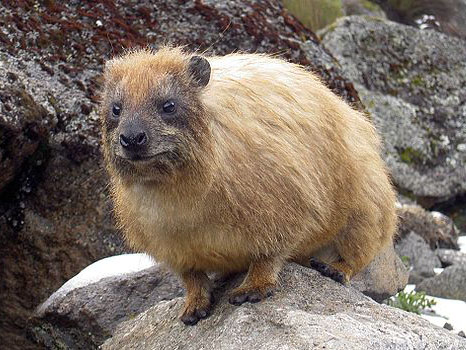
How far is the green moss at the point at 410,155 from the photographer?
11.5 m

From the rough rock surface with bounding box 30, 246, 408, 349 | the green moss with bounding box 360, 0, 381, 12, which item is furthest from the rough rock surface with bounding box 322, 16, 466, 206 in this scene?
the green moss with bounding box 360, 0, 381, 12

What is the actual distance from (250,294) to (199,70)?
1.42 m

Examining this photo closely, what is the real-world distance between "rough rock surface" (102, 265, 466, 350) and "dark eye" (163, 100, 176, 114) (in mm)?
1331

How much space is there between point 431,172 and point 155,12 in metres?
4.70

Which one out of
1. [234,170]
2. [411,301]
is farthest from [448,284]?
[234,170]

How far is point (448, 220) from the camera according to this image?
11.0 m

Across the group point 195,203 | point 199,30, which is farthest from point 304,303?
point 199,30

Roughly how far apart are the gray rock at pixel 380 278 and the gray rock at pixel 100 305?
5.31 feet

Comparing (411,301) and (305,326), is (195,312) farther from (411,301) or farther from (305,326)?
(411,301)

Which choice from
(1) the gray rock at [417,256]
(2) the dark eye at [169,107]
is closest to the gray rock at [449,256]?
(1) the gray rock at [417,256]

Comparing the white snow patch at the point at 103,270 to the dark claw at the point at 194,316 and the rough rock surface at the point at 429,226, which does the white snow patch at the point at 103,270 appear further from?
the rough rock surface at the point at 429,226

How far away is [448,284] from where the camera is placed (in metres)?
9.24

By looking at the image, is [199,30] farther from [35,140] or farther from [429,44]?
[429,44]

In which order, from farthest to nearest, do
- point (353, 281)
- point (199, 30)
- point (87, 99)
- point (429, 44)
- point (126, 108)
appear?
point (429, 44) → point (199, 30) → point (87, 99) → point (353, 281) → point (126, 108)
